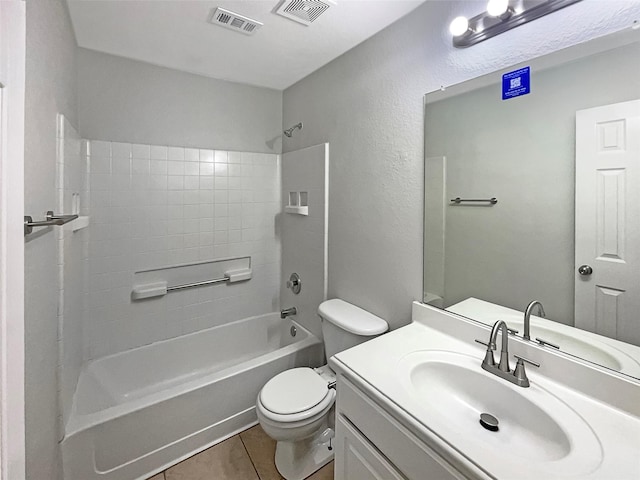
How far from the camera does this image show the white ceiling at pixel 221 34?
1.43 m

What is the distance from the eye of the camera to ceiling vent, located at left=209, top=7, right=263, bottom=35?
1.48 metres

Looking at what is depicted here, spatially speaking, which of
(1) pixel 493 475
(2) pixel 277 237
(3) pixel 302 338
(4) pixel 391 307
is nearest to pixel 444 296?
(4) pixel 391 307

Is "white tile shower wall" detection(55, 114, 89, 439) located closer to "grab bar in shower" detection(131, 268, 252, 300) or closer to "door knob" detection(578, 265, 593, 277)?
"grab bar in shower" detection(131, 268, 252, 300)

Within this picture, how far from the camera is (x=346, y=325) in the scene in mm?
1648

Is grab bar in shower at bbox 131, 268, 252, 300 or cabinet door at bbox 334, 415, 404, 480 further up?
grab bar in shower at bbox 131, 268, 252, 300

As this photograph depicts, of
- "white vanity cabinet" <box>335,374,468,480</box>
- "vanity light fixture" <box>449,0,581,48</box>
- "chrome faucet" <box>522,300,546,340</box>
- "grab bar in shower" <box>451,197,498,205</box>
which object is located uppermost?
"vanity light fixture" <box>449,0,581,48</box>

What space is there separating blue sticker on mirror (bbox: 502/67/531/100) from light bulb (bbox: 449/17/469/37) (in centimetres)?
26

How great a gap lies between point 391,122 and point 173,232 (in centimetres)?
169

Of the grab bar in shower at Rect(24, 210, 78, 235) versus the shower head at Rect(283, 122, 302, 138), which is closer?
the grab bar in shower at Rect(24, 210, 78, 235)

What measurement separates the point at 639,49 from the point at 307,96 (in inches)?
71.4

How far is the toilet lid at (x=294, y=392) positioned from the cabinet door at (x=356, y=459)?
1.19 ft

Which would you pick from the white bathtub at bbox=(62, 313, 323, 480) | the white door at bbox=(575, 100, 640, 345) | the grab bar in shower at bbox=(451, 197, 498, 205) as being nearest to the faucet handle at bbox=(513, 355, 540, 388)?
the white door at bbox=(575, 100, 640, 345)

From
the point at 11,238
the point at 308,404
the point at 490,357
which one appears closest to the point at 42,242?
the point at 11,238

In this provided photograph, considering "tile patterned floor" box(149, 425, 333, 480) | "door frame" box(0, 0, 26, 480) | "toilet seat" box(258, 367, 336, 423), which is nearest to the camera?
"door frame" box(0, 0, 26, 480)
